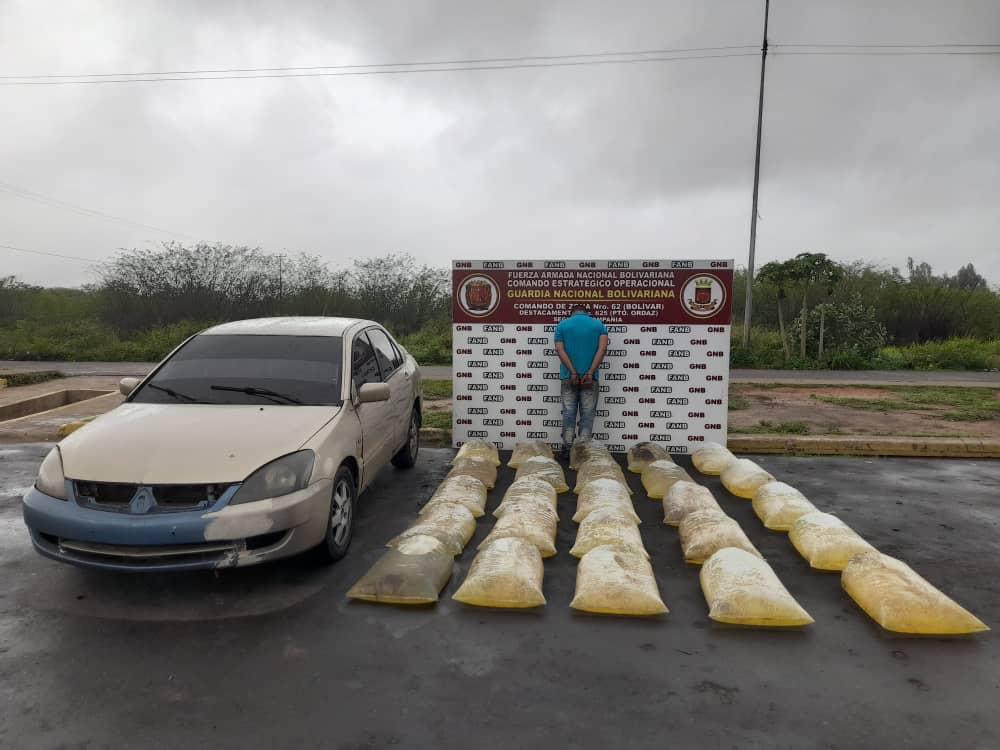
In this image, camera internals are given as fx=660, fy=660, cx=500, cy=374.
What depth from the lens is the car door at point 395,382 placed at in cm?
610

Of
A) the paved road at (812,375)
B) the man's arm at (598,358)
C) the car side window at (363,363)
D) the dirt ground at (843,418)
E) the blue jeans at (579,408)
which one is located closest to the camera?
the car side window at (363,363)

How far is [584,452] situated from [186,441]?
4054 millimetres

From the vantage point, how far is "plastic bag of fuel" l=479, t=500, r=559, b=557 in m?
4.49

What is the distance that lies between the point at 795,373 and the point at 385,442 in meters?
14.4

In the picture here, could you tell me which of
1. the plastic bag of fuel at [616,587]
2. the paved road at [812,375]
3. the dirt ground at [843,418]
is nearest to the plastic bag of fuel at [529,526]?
the plastic bag of fuel at [616,587]

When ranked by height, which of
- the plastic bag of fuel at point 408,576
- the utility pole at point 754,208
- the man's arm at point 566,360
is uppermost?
the utility pole at point 754,208

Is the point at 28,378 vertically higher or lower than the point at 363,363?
lower

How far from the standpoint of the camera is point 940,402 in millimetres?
11719

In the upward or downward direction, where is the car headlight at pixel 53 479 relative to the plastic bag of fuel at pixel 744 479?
upward

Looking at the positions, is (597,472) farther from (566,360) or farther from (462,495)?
(566,360)

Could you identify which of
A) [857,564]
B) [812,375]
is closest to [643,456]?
[857,564]

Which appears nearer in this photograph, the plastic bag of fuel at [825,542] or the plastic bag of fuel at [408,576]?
the plastic bag of fuel at [408,576]

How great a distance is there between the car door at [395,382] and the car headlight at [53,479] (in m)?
2.53

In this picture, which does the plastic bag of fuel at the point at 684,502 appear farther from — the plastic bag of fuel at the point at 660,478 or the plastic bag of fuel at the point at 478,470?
the plastic bag of fuel at the point at 478,470
